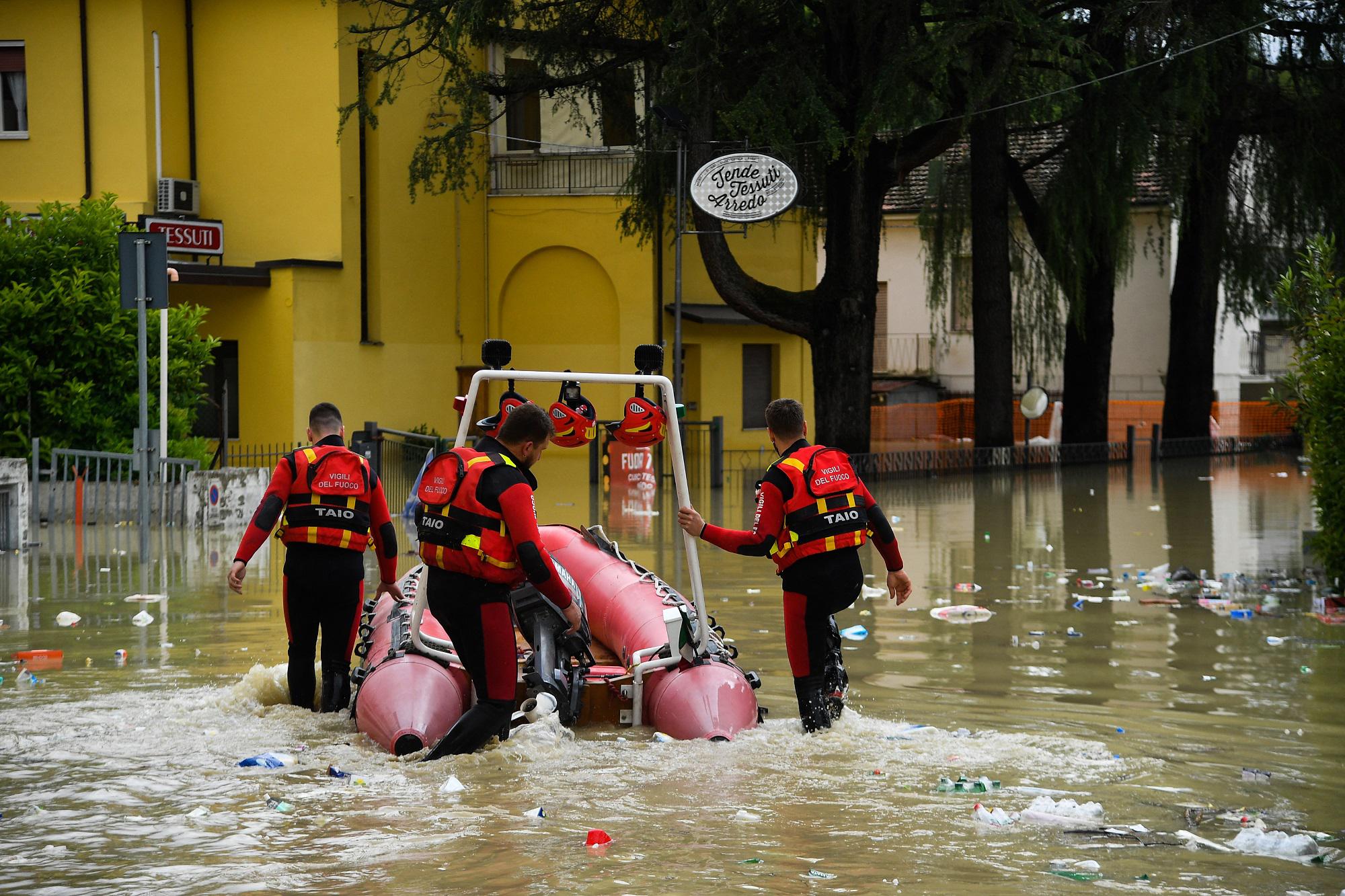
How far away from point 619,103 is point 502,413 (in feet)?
61.2

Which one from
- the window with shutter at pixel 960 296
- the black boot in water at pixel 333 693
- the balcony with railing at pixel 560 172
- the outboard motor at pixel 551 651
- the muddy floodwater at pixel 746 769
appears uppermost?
the balcony with railing at pixel 560 172

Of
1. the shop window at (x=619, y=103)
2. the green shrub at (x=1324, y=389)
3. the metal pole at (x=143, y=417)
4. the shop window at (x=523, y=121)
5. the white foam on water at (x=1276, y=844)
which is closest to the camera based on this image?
the white foam on water at (x=1276, y=844)

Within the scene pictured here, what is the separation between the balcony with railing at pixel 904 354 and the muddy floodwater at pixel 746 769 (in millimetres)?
31867

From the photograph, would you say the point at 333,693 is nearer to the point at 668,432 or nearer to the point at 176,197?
the point at 668,432

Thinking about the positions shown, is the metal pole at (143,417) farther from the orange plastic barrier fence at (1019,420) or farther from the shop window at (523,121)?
the orange plastic barrier fence at (1019,420)

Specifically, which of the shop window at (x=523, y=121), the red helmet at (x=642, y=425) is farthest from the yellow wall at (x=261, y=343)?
the red helmet at (x=642, y=425)

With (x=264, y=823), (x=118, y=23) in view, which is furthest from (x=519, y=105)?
(x=264, y=823)

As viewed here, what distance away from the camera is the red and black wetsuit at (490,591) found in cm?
682

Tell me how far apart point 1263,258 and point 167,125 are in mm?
19645

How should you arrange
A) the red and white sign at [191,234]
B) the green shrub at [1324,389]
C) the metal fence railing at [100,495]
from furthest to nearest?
the red and white sign at [191,234]
the metal fence railing at [100,495]
the green shrub at [1324,389]

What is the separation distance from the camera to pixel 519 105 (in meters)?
29.1

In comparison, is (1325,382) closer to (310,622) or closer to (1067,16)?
(310,622)

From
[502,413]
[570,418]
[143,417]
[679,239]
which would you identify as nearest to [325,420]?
[502,413]

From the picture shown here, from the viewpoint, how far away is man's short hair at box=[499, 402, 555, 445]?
A: 6.98 meters
